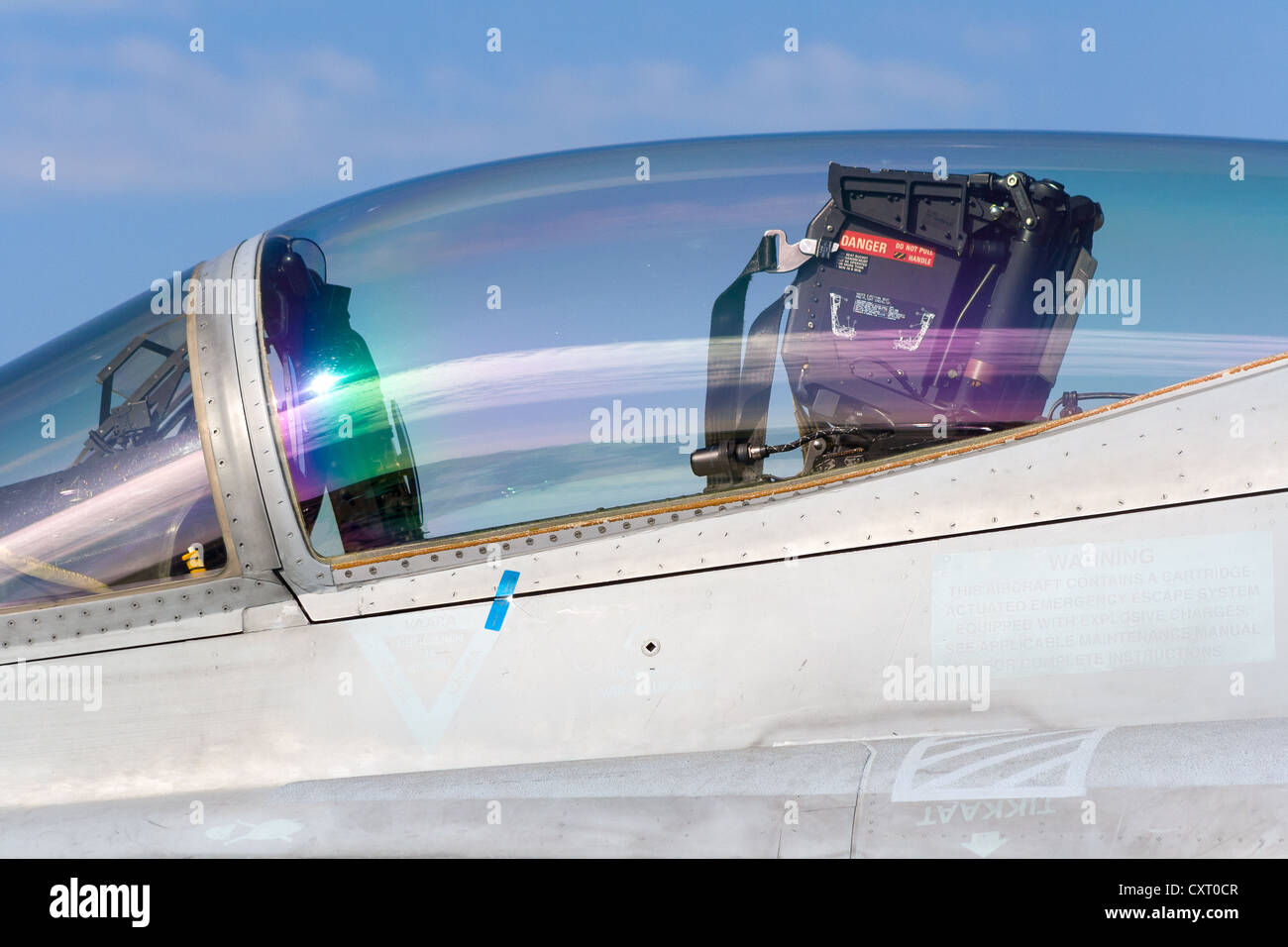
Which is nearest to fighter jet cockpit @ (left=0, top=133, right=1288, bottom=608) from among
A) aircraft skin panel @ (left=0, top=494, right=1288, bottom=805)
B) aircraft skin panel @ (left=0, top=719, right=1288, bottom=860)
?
aircraft skin panel @ (left=0, top=494, right=1288, bottom=805)

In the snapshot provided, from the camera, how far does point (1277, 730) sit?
2518 millimetres

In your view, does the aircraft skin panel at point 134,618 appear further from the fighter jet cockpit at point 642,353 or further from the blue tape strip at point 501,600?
the blue tape strip at point 501,600

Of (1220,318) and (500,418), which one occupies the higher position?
(1220,318)

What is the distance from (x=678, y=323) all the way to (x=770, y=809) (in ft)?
4.65

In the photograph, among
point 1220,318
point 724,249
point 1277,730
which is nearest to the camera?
point 1277,730

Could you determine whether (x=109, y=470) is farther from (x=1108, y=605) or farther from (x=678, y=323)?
A: (x=1108, y=605)

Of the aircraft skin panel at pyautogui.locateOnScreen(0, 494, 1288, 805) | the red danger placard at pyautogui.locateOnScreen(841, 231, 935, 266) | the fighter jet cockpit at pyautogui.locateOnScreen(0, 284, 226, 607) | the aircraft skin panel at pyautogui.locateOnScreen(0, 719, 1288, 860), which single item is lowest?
the aircraft skin panel at pyautogui.locateOnScreen(0, 719, 1288, 860)

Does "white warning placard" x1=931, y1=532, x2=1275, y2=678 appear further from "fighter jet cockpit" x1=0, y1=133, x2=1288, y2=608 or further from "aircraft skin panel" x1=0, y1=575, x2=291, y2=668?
"aircraft skin panel" x1=0, y1=575, x2=291, y2=668

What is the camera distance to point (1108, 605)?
279 cm

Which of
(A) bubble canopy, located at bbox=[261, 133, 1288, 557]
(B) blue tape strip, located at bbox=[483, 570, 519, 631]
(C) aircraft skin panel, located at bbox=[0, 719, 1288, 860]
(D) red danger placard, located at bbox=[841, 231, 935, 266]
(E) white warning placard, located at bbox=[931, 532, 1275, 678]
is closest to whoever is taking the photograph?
(C) aircraft skin panel, located at bbox=[0, 719, 1288, 860]

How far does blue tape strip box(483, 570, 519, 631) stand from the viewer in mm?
3025
